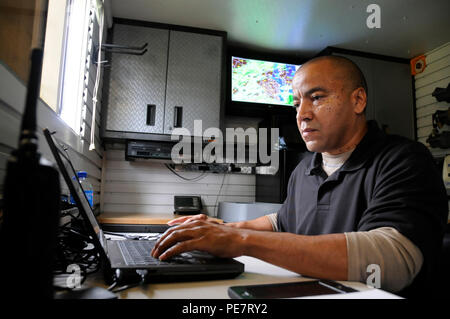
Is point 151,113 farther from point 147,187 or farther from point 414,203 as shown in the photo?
point 414,203

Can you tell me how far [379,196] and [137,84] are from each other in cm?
245

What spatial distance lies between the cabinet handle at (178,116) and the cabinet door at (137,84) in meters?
0.12

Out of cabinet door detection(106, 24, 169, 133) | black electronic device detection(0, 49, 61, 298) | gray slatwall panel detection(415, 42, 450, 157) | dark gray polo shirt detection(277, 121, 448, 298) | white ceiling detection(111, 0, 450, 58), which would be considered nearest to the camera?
black electronic device detection(0, 49, 61, 298)

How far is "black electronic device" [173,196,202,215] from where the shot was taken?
295cm

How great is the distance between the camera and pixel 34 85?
0.30 metres

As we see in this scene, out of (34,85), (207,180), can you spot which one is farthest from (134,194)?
(34,85)

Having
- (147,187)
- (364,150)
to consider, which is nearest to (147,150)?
(147,187)

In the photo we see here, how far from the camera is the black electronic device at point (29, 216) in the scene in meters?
0.28

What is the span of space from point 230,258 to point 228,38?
9.35 ft

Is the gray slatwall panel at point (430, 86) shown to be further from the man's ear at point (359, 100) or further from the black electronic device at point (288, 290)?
the black electronic device at point (288, 290)

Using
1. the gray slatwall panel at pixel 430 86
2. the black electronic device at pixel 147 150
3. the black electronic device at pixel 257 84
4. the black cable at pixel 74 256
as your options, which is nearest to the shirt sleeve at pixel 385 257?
the black cable at pixel 74 256

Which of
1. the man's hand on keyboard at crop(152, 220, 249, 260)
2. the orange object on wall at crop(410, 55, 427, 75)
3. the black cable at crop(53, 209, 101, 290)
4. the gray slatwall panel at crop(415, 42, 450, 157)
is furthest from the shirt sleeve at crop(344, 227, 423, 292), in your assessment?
the orange object on wall at crop(410, 55, 427, 75)

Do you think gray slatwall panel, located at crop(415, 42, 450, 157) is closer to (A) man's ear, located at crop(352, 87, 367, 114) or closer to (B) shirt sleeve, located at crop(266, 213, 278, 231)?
(A) man's ear, located at crop(352, 87, 367, 114)

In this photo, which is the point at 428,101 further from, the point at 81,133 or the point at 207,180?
the point at 81,133
